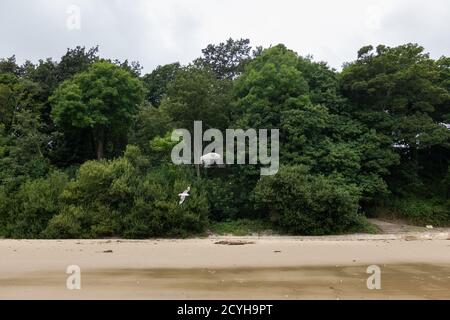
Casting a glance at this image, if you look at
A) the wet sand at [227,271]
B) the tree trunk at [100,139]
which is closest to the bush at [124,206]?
the wet sand at [227,271]

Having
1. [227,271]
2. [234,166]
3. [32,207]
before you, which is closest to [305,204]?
[234,166]

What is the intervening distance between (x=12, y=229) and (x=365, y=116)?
22851 millimetres

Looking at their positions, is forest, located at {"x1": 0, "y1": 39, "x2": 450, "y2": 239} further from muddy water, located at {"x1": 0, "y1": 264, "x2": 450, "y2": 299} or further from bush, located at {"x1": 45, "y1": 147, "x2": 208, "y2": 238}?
muddy water, located at {"x1": 0, "y1": 264, "x2": 450, "y2": 299}

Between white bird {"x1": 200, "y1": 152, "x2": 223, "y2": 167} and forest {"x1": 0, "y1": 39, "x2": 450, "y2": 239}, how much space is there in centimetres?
100

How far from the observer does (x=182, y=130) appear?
3159 centimetres

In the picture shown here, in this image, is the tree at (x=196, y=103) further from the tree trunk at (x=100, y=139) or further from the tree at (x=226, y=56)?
the tree at (x=226, y=56)

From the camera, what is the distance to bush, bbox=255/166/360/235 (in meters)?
27.2

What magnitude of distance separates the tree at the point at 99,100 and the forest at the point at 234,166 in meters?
0.10

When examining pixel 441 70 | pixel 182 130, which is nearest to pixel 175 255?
pixel 182 130

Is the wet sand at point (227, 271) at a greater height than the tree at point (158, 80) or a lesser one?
lesser

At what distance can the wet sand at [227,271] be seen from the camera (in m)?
10.7

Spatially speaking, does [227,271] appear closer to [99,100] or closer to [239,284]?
[239,284]

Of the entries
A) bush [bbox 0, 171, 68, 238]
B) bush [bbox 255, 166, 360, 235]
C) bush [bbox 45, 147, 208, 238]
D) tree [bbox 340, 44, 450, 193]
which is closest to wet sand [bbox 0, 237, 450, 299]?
bush [bbox 45, 147, 208, 238]
